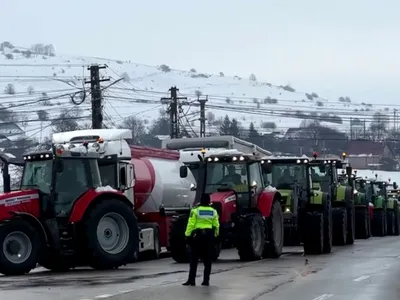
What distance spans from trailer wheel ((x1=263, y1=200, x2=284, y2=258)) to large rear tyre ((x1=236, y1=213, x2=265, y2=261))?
541 millimetres

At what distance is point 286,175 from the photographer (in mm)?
29719

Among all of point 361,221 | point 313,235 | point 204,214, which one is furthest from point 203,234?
point 361,221

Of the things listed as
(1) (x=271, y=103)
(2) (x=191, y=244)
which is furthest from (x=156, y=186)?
(1) (x=271, y=103)

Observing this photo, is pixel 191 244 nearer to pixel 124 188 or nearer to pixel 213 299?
pixel 213 299

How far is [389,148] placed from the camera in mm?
101625

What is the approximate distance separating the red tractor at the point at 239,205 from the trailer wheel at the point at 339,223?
24.5ft

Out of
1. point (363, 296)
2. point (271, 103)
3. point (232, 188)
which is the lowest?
point (363, 296)

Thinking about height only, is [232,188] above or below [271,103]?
below

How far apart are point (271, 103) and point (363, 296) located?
177069mm

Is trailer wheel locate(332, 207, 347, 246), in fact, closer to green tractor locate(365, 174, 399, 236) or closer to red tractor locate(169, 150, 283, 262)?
red tractor locate(169, 150, 283, 262)

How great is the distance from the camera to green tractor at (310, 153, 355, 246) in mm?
32688

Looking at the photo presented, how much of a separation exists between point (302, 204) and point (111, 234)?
7737 mm

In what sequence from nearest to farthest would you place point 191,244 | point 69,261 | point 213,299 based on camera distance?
point 213,299 < point 191,244 < point 69,261

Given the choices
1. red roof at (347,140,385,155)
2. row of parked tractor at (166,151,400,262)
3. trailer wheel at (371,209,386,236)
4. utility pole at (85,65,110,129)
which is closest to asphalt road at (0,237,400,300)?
row of parked tractor at (166,151,400,262)
